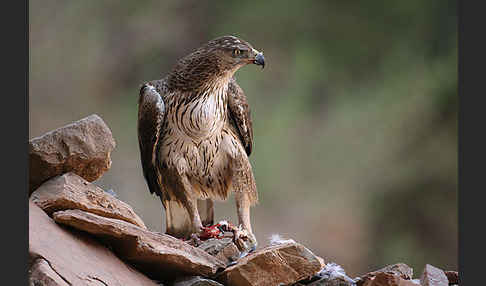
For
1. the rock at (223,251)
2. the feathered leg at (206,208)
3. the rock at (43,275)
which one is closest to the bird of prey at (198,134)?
the feathered leg at (206,208)

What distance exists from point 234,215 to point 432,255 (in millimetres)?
1857

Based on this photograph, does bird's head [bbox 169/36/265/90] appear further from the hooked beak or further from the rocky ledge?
the rocky ledge

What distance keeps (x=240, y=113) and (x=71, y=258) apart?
51.4 inches

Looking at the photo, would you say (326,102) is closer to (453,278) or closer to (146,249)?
(453,278)

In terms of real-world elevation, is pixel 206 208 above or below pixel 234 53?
below

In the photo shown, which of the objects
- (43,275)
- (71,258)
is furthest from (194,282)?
(43,275)

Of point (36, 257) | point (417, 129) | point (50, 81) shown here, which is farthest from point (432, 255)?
point (36, 257)

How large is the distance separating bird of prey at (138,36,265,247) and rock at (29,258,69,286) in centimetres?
114

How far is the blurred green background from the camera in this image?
13.9 ft

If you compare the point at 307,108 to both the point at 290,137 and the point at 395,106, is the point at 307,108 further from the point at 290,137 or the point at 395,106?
the point at 395,106

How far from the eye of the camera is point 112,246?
1839 millimetres

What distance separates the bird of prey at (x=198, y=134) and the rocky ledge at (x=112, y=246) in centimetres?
54

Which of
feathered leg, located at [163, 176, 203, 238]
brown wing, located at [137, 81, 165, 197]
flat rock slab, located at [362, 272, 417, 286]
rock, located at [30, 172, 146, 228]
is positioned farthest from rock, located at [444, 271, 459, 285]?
brown wing, located at [137, 81, 165, 197]

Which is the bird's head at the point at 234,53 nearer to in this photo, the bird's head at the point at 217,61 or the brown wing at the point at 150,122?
the bird's head at the point at 217,61
